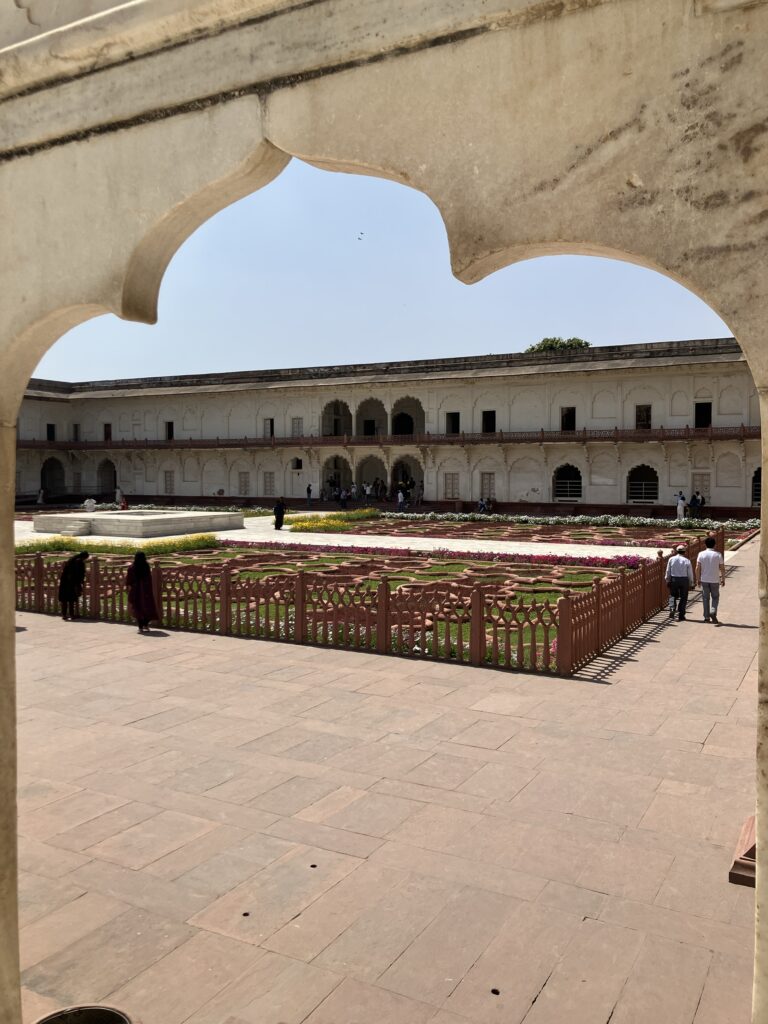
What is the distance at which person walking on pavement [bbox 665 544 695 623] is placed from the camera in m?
9.44

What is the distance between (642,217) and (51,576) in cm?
1035

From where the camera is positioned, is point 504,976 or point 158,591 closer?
point 504,976

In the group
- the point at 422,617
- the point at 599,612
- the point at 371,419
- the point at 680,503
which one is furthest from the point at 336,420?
the point at 599,612

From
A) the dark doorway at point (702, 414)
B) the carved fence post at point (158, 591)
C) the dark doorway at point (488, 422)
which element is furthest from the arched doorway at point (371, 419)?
the carved fence post at point (158, 591)

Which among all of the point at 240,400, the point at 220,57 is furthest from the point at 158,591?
the point at 240,400

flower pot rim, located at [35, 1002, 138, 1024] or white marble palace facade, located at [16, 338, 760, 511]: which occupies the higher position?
white marble palace facade, located at [16, 338, 760, 511]

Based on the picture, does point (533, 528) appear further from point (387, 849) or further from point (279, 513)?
point (387, 849)

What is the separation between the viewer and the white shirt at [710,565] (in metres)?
9.34

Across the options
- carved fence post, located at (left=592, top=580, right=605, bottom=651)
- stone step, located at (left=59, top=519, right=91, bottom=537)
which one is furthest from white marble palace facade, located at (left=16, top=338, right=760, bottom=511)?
carved fence post, located at (left=592, top=580, right=605, bottom=651)

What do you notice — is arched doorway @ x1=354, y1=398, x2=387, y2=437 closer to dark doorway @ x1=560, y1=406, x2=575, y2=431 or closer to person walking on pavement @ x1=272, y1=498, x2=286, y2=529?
dark doorway @ x1=560, y1=406, x2=575, y2=431

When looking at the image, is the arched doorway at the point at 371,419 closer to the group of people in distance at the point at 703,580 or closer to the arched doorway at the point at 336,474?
the arched doorway at the point at 336,474

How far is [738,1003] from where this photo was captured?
2.62 m

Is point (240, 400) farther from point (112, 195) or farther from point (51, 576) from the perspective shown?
point (112, 195)

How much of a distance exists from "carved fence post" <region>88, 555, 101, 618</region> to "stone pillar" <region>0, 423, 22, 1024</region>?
811 cm
